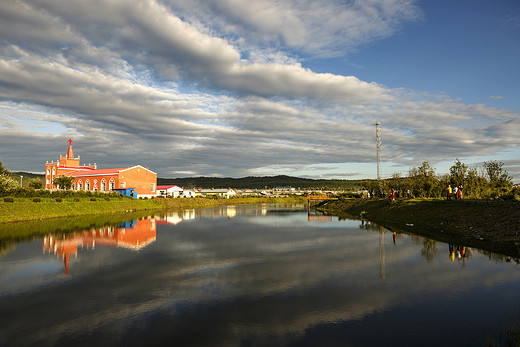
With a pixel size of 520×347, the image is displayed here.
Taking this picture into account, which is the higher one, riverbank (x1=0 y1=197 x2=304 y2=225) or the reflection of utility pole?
riverbank (x1=0 y1=197 x2=304 y2=225)

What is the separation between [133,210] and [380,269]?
229 ft

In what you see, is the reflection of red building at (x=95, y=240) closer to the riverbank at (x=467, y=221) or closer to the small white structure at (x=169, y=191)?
the riverbank at (x=467, y=221)

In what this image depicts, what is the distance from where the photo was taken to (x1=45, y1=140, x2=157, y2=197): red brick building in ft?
313

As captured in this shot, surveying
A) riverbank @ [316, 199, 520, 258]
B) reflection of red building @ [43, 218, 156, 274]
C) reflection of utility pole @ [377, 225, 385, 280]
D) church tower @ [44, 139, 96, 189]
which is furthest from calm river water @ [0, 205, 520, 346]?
church tower @ [44, 139, 96, 189]

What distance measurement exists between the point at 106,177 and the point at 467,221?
9787 centimetres

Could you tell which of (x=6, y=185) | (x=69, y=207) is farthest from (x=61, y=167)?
(x=69, y=207)

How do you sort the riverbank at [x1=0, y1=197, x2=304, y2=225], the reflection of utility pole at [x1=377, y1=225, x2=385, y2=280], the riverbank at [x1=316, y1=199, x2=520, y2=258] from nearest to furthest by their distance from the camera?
the reflection of utility pole at [x1=377, y1=225, x2=385, y2=280]
the riverbank at [x1=316, y1=199, x2=520, y2=258]
the riverbank at [x1=0, y1=197, x2=304, y2=225]

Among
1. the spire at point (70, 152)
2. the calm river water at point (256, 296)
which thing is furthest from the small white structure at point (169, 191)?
the calm river water at point (256, 296)

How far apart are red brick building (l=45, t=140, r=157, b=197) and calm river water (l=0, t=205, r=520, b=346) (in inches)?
2853

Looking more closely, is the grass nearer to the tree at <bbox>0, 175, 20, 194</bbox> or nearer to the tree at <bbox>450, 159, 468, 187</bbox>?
the tree at <bbox>0, 175, 20, 194</bbox>

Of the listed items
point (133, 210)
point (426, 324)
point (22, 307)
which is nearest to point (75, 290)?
point (22, 307)

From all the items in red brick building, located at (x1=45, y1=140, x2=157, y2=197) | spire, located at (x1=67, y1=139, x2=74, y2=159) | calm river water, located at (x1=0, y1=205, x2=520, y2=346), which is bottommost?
calm river water, located at (x1=0, y1=205, x2=520, y2=346)

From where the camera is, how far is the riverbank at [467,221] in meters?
26.3

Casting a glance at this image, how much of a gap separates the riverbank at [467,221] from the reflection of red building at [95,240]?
3183cm
